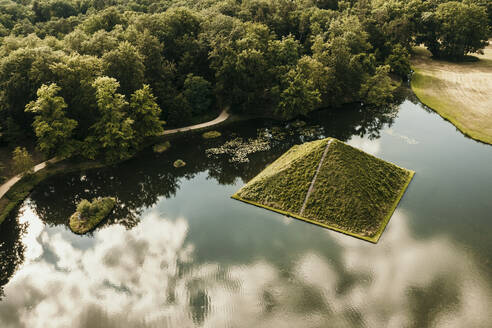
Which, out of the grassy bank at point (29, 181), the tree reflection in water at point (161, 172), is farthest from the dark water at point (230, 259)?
the grassy bank at point (29, 181)

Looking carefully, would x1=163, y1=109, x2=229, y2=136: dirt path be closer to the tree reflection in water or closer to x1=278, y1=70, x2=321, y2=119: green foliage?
the tree reflection in water

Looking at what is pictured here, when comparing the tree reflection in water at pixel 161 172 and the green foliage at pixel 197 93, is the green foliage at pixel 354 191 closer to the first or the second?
the tree reflection in water at pixel 161 172

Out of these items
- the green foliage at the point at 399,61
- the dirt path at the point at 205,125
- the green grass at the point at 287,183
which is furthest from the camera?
the green foliage at the point at 399,61

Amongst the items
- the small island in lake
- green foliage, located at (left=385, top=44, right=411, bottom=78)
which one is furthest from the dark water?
green foliage, located at (left=385, top=44, right=411, bottom=78)

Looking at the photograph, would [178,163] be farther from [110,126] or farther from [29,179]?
Result: [29,179]

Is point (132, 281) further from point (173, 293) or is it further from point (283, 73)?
point (283, 73)

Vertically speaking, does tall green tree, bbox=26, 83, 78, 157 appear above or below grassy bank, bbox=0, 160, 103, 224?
above

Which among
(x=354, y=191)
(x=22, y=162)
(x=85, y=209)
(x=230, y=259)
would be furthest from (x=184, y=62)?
(x=230, y=259)
